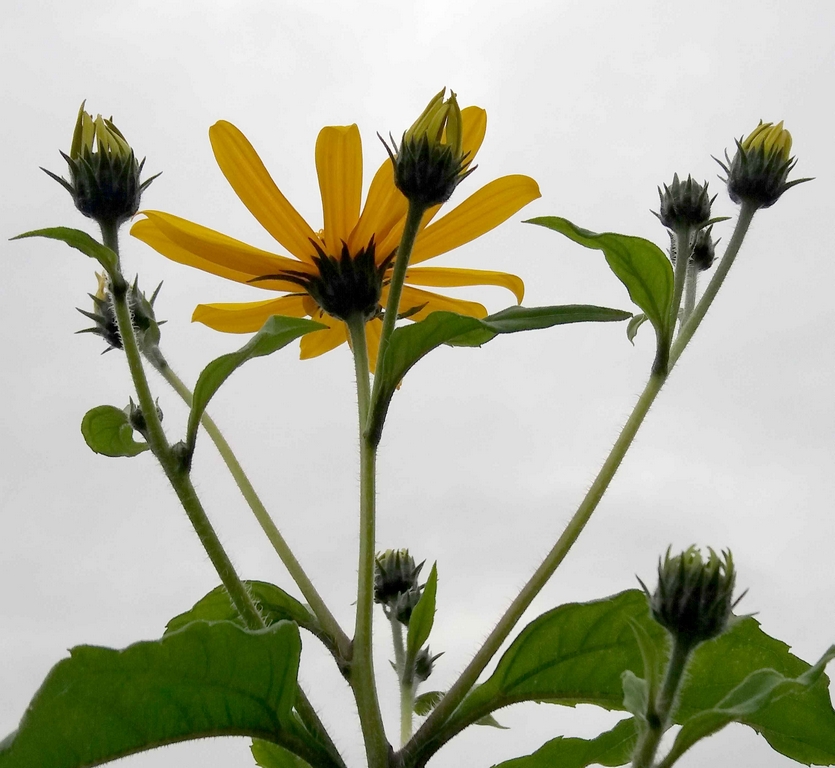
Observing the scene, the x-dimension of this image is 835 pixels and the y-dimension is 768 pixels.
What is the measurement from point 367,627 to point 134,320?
516 mm

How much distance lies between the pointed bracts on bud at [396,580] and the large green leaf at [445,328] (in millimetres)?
607

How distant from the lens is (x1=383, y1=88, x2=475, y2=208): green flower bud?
116cm

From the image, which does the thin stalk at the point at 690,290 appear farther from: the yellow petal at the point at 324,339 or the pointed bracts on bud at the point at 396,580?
the pointed bracts on bud at the point at 396,580

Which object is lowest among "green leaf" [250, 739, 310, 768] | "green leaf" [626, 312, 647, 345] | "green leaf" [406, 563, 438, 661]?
"green leaf" [250, 739, 310, 768]

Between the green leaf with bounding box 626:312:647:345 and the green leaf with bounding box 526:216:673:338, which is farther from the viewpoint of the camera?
the green leaf with bounding box 626:312:647:345

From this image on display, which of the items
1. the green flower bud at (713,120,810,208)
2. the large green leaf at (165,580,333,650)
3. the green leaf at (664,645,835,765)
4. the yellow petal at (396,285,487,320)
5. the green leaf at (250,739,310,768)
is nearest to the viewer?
the green leaf at (664,645,835,765)

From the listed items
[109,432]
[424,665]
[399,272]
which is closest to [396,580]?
[424,665]

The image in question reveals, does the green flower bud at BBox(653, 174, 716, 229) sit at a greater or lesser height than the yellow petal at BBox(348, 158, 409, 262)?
lesser

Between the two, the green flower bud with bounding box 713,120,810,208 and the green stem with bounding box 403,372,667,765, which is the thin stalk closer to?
the green flower bud with bounding box 713,120,810,208

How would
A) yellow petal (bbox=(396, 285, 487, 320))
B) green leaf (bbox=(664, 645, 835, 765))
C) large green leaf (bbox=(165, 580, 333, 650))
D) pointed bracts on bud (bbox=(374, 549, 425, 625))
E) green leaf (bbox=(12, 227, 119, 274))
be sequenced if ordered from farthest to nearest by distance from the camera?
pointed bracts on bud (bbox=(374, 549, 425, 625)) → yellow petal (bbox=(396, 285, 487, 320)) → large green leaf (bbox=(165, 580, 333, 650)) → green leaf (bbox=(12, 227, 119, 274)) → green leaf (bbox=(664, 645, 835, 765))

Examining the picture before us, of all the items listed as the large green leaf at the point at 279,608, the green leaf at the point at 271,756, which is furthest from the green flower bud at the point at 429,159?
the green leaf at the point at 271,756

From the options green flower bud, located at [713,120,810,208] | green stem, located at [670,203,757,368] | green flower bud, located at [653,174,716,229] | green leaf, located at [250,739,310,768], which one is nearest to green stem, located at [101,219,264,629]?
green leaf, located at [250,739,310,768]

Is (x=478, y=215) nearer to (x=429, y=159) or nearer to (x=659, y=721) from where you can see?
(x=429, y=159)

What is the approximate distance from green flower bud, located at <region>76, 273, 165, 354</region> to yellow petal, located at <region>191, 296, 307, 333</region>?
0.09 metres
